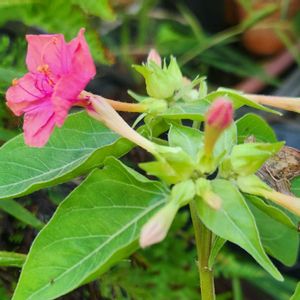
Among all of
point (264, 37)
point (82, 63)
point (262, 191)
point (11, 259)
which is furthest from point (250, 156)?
point (264, 37)

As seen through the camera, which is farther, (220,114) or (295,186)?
(295,186)

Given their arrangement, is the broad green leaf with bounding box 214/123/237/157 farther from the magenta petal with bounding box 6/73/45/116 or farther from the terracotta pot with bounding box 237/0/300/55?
the terracotta pot with bounding box 237/0/300/55

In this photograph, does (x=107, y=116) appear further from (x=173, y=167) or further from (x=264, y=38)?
(x=264, y=38)

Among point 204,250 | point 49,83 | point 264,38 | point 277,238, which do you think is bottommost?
point 264,38

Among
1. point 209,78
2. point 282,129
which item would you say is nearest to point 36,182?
point 282,129

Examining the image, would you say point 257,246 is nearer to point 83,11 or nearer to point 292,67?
point 83,11

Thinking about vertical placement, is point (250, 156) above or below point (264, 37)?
above

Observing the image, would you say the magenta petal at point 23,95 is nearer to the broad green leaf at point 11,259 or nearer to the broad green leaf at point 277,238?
the broad green leaf at point 11,259
